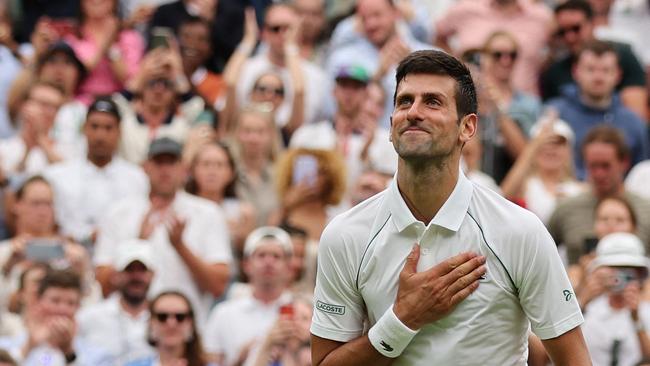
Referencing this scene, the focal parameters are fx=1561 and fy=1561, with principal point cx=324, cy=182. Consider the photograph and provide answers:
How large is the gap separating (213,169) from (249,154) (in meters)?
0.56

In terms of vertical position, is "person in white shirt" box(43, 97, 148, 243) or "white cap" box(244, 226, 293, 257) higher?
"person in white shirt" box(43, 97, 148, 243)

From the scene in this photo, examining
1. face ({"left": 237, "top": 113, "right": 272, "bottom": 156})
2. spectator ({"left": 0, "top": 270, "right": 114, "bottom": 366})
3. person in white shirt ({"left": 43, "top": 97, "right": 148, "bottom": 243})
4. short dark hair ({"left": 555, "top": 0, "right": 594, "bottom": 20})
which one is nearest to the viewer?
spectator ({"left": 0, "top": 270, "right": 114, "bottom": 366})

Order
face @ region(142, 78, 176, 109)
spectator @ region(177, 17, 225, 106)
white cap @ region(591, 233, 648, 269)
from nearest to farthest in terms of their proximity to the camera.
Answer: white cap @ region(591, 233, 648, 269)
face @ region(142, 78, 176, 109)
spectator @ region(177, 17, 225, 106)

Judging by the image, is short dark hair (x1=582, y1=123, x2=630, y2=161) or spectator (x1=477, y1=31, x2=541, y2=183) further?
spectator (x1=477, y1=31, x2=541, y2=183)

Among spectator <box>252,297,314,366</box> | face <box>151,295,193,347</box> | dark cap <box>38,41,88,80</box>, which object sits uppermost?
dark cap <box>38,41,88,80</box>

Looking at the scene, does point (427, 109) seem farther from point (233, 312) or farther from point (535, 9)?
point (535, 9)

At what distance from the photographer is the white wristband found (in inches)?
204

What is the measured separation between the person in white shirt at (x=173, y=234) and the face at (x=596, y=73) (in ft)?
11.4

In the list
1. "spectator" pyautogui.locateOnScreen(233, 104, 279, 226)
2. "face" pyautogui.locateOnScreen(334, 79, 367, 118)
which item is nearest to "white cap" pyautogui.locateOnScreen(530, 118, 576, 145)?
"face" pyautogui.locateOnScreen(334, 79, 367, 118)

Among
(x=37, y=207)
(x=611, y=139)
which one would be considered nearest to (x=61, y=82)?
(x=37, y=207)

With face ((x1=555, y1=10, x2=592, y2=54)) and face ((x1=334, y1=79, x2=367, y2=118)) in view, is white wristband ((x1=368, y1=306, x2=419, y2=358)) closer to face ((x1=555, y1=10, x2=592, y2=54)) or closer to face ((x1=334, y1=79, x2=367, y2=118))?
face ((x1=334, y1=79, x2=367, y2=118))

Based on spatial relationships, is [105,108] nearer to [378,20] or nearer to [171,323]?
[171,323]

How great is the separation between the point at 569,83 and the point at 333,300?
8.44 metres

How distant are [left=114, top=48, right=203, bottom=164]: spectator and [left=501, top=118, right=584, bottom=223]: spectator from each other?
2.62m
